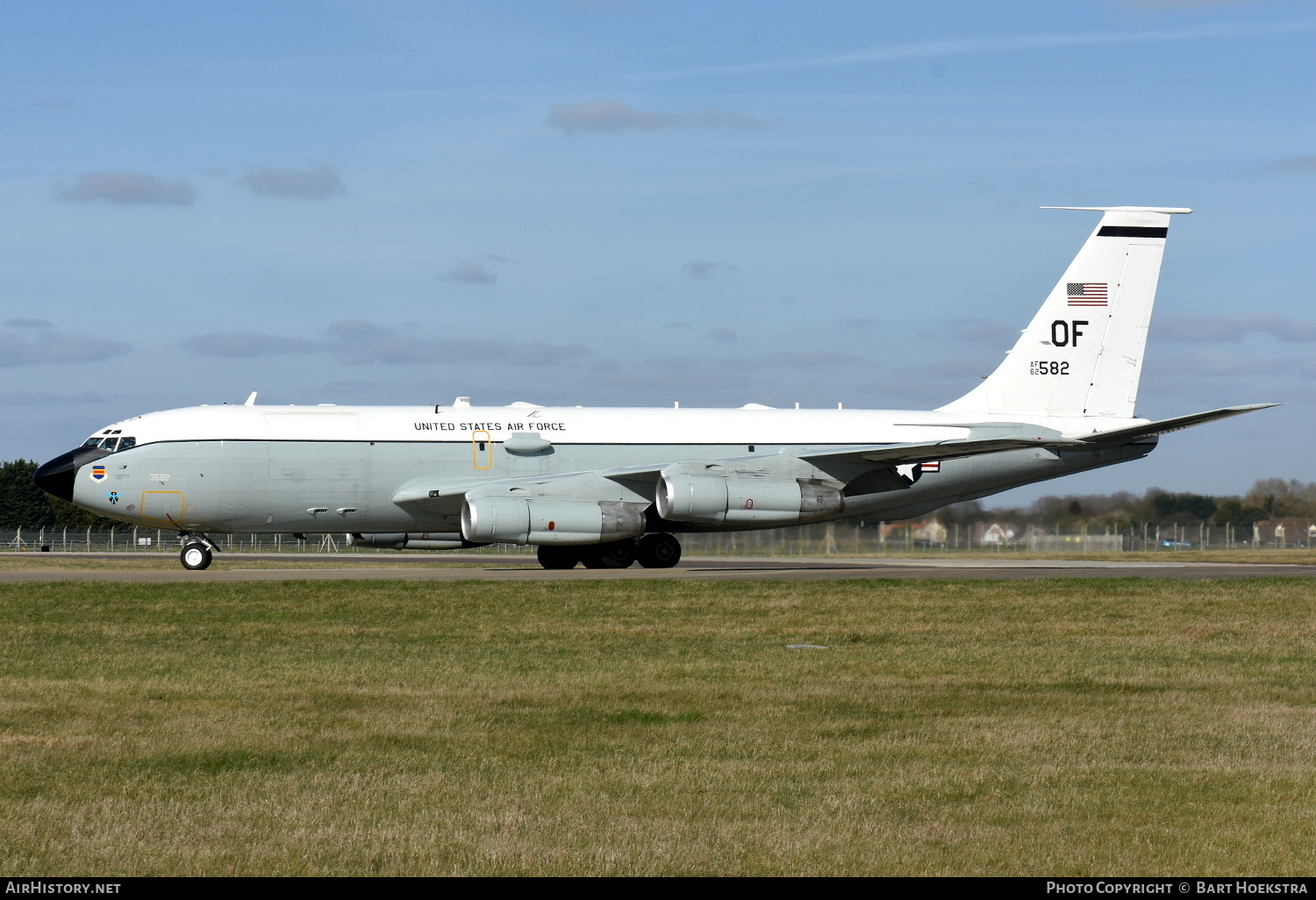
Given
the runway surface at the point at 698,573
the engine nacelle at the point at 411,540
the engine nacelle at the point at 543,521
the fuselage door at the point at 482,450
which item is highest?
the fuselage door at the point at 482,450

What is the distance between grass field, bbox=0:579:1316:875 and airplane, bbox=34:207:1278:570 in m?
11.7

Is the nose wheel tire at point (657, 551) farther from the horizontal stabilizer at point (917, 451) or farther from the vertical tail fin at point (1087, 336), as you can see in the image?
Result: the vertical tail fin at point (1087, 336)

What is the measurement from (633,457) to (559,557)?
350 cm

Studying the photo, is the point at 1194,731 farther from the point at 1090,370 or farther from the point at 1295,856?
the point at 1090,370

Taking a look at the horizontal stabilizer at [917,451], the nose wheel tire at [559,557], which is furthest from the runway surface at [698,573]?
the horizontal stabilizer at [917,451]

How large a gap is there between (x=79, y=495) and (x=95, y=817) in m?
25.7

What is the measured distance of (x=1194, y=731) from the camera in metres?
11.5

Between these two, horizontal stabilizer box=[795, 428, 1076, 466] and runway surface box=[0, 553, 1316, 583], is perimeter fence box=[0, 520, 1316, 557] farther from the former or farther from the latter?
horizontal stabilizer box=[795, 428, 1076, 466]

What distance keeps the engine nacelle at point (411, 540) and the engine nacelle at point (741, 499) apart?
5608mm

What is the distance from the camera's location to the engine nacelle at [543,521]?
31.1m

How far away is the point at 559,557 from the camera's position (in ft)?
119

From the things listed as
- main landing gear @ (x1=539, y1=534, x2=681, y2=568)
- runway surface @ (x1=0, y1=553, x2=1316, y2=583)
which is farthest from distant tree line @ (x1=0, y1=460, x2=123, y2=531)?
main landing gear @ (x1=539, y1=534, x2=681, y2=568)

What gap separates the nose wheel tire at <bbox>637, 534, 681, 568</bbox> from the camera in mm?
35469
